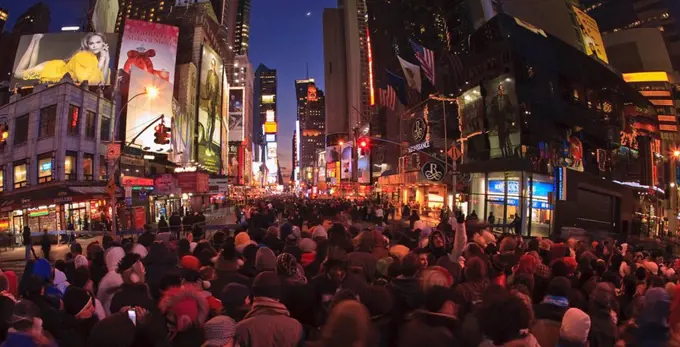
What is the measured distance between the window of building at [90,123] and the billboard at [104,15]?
24244 millimetres

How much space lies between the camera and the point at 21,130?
106 feet

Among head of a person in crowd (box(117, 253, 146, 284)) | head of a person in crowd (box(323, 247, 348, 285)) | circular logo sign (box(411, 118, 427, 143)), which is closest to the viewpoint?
head of a person in crowd (box(323, 247, 348, 285))

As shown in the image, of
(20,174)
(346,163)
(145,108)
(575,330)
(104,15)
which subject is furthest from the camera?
(346,163)

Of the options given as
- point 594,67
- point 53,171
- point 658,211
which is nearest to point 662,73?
point 658,211

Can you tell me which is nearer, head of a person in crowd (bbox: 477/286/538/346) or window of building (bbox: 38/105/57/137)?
head of a person in crowd (bbox: 477/286/538/346)

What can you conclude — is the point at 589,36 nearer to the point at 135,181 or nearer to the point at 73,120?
the point at 135,181

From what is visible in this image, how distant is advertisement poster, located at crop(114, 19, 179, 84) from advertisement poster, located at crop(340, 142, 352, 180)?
6918cm

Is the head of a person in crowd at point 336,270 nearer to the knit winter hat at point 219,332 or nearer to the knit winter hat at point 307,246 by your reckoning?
the knit winter hat at point 219,332

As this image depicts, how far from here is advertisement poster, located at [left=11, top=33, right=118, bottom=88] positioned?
44.8 m

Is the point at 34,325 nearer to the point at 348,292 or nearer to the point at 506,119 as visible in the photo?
the point at 348,292

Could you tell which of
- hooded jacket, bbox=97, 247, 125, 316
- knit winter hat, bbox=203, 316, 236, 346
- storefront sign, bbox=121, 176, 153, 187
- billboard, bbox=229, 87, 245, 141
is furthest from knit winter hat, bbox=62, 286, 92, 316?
billboard, bbox=229, 87, 245, 141

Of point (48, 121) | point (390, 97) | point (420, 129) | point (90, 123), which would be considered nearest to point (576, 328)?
point (48, 121)

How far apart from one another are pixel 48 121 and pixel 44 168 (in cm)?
334

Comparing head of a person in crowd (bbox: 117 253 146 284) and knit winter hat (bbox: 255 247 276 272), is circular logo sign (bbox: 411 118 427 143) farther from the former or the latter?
knit winter hat (bbox: 255 247 276 272)
